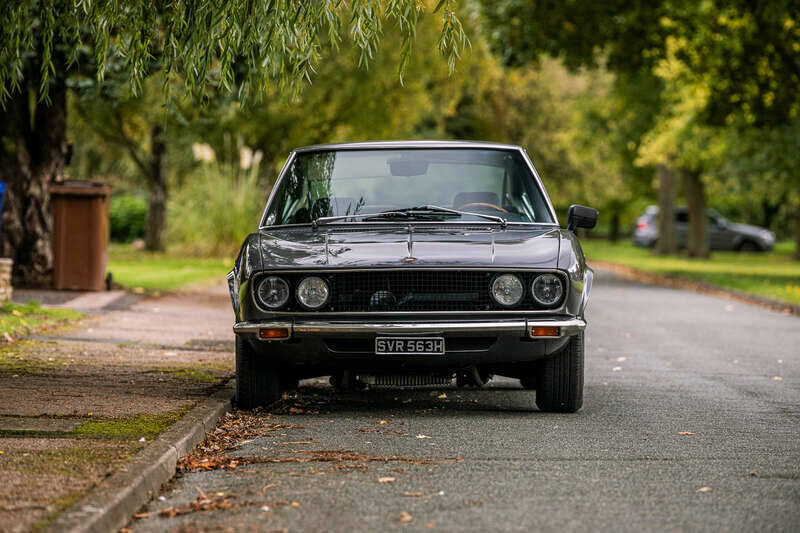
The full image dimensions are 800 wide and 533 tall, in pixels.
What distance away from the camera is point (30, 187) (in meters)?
17.7

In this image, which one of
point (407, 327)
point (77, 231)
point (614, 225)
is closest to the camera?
point (407, 327)

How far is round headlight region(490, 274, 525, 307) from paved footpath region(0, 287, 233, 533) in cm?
201

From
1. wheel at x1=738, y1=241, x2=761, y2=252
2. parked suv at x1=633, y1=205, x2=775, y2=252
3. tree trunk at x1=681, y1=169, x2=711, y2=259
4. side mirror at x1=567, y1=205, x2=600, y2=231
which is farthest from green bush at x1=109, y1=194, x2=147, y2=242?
side mirror at x1=567, y1=205, x2=600, y2=231

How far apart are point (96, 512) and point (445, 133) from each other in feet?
167

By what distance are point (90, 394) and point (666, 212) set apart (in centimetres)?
3603

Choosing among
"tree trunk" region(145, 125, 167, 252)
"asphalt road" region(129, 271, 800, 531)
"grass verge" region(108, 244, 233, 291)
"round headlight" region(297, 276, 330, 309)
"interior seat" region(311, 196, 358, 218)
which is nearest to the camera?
"asphalt road" region(129, 271, 800, 531)

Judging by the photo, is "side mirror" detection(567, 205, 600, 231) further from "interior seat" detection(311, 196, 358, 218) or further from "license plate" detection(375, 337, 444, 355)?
"license plate" detection(375, 337, 444, 355)

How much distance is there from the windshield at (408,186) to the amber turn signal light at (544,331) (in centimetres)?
118

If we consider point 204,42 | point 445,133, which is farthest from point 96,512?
point 445,133

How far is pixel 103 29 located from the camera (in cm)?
798

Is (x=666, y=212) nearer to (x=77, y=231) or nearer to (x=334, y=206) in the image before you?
(x=77, y=231)

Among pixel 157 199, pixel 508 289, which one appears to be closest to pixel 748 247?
pixel 157 199

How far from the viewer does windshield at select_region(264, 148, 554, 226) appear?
27.9ft

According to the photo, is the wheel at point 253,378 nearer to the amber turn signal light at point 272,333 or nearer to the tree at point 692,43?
the amber turn signal light at point 272,333
